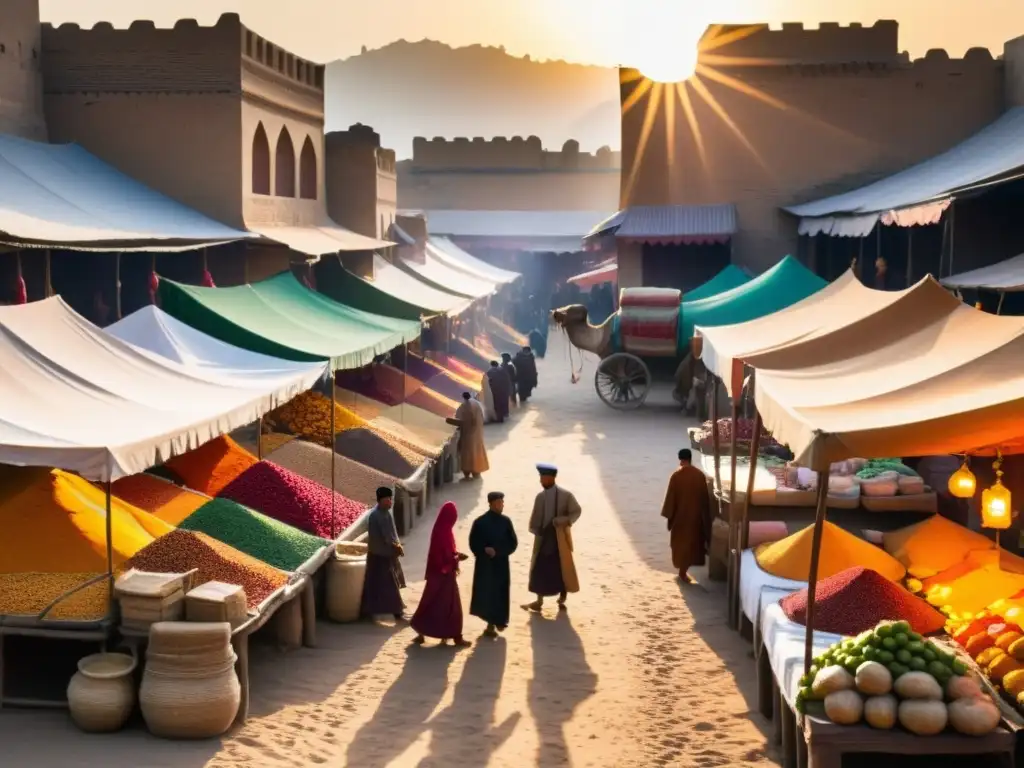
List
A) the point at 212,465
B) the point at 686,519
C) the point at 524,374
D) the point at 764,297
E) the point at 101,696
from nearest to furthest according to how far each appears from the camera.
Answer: the point at 101,696 → the point at 212,465 → the point at 686,519 → the point at 764,297 → the point at 524,374

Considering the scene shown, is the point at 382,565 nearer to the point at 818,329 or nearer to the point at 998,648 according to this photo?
the point at 818,329

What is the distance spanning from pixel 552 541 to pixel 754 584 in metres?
1.87

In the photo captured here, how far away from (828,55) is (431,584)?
2034cm

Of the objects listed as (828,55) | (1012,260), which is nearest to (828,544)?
(1012,260)

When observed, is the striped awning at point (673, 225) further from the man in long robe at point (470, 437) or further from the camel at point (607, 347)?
the man in long robe at point (470, 437)

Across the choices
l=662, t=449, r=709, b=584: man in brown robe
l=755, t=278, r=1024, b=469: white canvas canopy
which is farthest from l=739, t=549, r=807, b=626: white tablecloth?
l=662, t=449, r=709, b=584: man in brown robe

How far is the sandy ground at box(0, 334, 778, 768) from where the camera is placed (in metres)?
6.74

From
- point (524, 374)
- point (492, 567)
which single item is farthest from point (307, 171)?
point (492, 567)

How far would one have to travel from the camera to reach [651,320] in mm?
20312

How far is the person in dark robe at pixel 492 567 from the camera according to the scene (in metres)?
9.06

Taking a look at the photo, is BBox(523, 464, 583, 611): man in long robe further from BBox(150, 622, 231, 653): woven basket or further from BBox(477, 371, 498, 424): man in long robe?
BBox(477, 371, 498, 424): man in long robe

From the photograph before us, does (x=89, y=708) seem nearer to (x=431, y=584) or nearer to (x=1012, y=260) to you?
(x=431, y=584)

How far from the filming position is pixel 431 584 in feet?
28.9

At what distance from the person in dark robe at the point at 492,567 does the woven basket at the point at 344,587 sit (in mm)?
836
